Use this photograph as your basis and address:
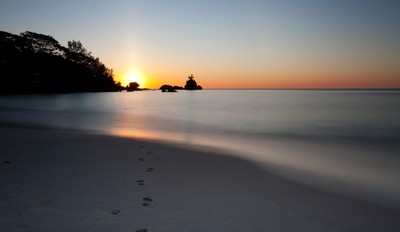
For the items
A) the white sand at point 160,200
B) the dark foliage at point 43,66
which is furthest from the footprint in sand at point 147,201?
the dark foliage at point 43,66

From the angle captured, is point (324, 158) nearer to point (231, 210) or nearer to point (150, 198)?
point (231, 210)

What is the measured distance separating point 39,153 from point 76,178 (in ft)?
11.3

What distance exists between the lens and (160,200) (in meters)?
5.24

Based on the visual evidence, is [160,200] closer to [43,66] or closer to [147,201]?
[147,201]

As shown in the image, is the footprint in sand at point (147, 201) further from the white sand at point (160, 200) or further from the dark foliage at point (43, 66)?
the dark foliage at point (43, 66)

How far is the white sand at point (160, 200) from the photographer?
4391 mm

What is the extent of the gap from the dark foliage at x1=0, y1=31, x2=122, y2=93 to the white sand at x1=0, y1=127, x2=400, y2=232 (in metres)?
96.6

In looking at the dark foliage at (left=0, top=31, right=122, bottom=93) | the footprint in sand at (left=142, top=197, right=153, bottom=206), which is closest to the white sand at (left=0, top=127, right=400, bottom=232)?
the footprint in sand at (left=142, top=197, right=153, bottom=206)

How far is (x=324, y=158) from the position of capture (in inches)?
445

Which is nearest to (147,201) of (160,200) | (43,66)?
(160,200)

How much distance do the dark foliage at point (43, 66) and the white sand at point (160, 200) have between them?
3802 inches

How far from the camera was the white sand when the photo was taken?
4391 mm

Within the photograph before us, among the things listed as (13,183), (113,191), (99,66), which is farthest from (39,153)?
(99,66)

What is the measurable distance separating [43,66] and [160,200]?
112 metres
